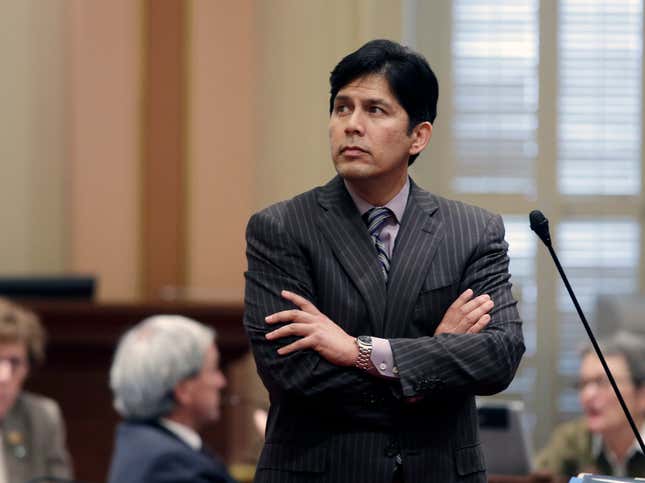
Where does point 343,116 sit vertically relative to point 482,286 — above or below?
above

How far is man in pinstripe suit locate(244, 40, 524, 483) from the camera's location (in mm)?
2254

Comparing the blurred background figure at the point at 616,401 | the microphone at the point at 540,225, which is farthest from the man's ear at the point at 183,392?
the microphone at the point at 540,225

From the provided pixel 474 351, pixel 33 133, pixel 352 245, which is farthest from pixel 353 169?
pixel 33 133

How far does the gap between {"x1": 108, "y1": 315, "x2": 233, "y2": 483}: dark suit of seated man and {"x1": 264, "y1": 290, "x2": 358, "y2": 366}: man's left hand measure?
154cm

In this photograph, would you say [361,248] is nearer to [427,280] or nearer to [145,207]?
[427,280]

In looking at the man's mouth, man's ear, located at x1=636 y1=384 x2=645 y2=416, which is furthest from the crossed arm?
man's ear, located at x1=636 y1=384 x2=645 y2=416

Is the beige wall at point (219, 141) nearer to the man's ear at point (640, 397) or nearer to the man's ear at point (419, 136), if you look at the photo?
the man's ear at point (640, 397)

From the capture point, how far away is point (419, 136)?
2.35 meters

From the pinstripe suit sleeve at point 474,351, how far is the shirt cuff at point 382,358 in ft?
0.03

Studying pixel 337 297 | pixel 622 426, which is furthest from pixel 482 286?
pixel 622 426

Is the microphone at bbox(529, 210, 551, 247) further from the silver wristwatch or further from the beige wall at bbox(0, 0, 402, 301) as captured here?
the beige wall at bbox(0, 0, 402, 301)

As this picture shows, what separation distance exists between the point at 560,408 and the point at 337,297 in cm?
515

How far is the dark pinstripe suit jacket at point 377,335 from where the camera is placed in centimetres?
225

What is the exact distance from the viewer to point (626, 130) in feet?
→ 24.1
